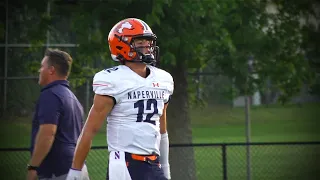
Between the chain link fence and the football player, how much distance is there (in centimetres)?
502

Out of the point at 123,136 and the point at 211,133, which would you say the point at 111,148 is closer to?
the point at 123,136

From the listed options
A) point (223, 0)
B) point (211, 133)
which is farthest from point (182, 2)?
point (211, 133)

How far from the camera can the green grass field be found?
11859 millimetres

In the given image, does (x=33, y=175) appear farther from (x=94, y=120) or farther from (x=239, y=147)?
(x=239, y=147)

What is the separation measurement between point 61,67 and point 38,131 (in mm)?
639

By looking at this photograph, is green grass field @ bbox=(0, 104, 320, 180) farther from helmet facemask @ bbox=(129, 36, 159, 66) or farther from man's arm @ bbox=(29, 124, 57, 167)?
helmet facemask @ bbox=(129, 36, 159, 66)

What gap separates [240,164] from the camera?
1376cm

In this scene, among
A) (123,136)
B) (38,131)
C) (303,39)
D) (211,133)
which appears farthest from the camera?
(211,133)

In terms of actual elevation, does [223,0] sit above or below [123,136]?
above

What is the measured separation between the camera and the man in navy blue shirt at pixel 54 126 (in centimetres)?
599

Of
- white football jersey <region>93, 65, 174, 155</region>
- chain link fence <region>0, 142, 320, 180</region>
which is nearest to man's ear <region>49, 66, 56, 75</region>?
white football jersey <region>93, 65, 174, 155</region>

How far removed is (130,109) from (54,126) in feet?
3.86

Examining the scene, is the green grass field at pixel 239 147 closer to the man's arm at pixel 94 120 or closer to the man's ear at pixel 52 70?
the man's ear at pixel 52 70

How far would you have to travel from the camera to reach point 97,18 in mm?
10086
